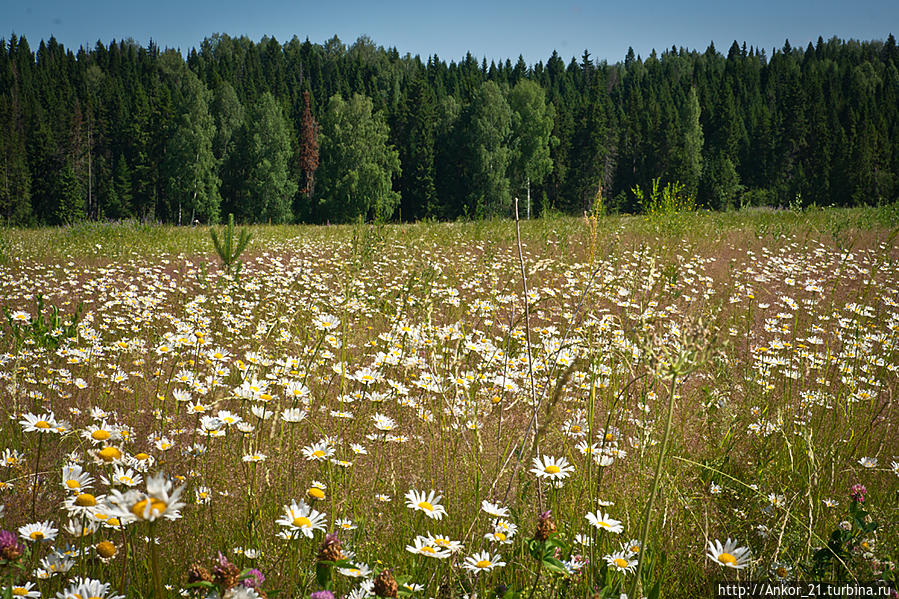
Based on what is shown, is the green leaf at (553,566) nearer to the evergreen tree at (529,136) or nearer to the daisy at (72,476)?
the daisy at (72,476)

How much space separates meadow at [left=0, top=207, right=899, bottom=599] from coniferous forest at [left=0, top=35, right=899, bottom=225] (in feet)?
111

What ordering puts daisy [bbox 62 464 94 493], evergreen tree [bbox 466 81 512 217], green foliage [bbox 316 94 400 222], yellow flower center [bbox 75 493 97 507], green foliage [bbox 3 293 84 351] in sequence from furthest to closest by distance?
evergreen tree [bbox 466 81 512 217] < green foliage [bbox 316 94 400 222] < green foliage [bbox 3 293 84 351] < daisy [bbox 62 464 94 493] < yellow flower center [bbox 75 493 97 507]

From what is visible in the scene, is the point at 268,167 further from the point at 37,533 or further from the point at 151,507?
the point at 151,507

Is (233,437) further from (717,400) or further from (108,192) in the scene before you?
(108,192)

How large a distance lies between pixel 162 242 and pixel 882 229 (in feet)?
46.5

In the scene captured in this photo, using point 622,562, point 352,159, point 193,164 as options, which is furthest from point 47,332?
point 193,164

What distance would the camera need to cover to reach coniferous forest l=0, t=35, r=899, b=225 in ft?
132

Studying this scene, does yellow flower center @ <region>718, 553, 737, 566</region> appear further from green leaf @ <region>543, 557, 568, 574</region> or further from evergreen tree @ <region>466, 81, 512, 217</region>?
evergreen tree @ <region>466, 81, 512, 217</region>

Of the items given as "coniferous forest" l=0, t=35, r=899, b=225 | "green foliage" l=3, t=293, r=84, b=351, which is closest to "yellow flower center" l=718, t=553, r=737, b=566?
"green foliage" l=3, t=293, r=84, b=351

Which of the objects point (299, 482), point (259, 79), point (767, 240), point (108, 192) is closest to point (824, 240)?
point (767, 240)

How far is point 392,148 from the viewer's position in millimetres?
44969

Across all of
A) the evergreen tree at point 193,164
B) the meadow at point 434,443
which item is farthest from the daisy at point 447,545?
the evergreen tree at point 193,164

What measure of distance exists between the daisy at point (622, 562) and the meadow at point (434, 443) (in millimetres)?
12

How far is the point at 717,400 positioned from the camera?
97.0 inches
